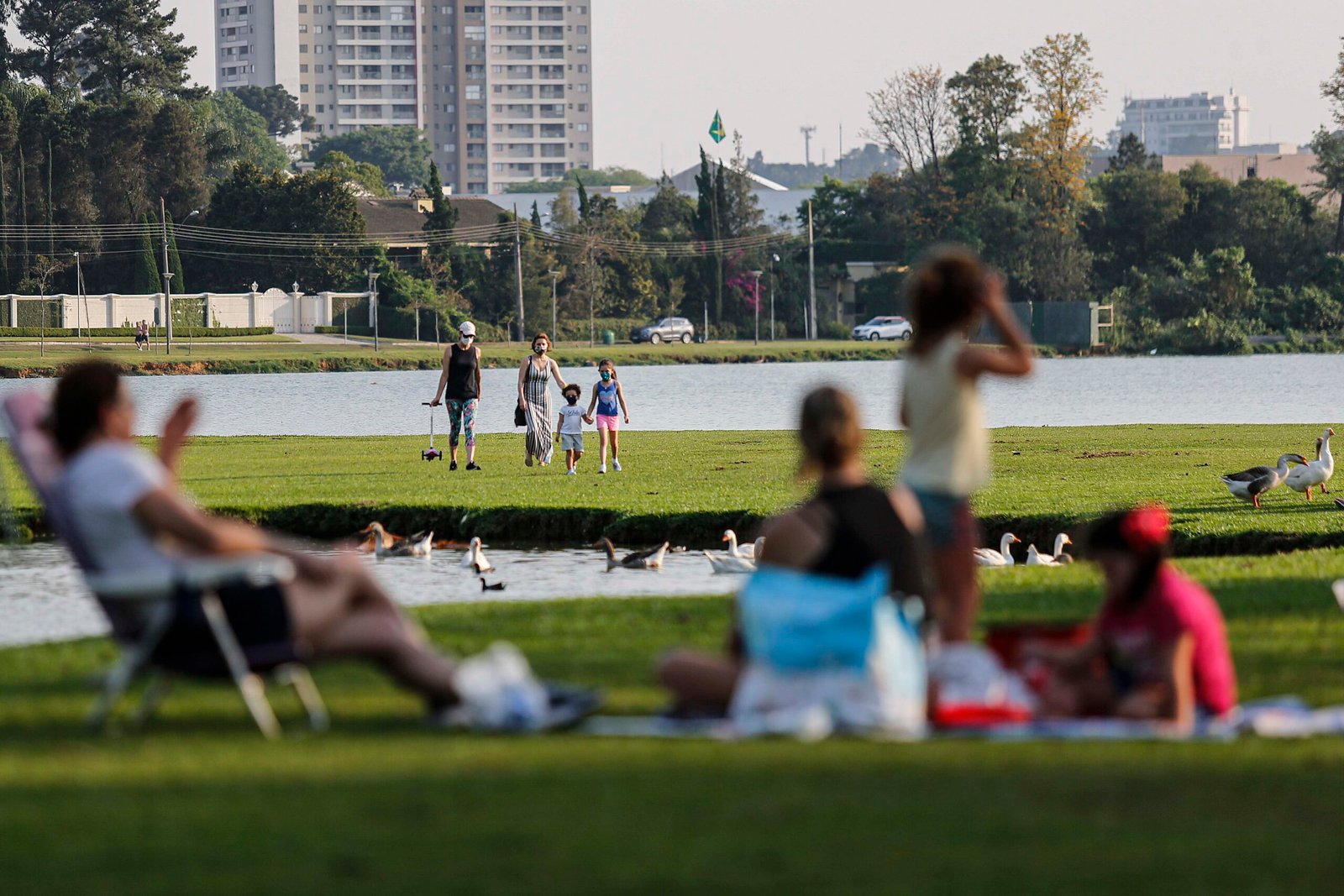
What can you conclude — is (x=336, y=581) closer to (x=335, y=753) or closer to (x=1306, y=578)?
(x=335, y=753)

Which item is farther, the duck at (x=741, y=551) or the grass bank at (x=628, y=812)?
the duck at (x=741, y=551)

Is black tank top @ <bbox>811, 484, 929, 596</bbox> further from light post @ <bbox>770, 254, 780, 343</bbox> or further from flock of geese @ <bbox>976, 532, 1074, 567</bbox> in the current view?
light post @ <bbox>770, 254, 780, 343</bbox>

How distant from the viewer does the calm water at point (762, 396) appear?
41719 mm

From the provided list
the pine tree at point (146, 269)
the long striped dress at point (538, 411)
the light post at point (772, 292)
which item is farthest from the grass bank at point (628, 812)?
the light post at point (772, 292)

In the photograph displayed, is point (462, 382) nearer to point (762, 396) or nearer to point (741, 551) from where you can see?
point (741, 551)

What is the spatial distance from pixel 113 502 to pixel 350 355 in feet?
247

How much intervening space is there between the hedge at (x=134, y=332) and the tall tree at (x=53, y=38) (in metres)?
28.6

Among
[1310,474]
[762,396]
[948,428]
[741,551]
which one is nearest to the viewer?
[948,428]

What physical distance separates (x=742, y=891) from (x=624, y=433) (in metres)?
28.3

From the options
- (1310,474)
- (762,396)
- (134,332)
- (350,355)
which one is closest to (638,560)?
(1310,474)

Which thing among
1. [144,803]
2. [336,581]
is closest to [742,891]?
[144,803]

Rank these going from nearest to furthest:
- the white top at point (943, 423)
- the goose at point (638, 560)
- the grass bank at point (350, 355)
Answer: the white top at point (943, 423) < the goose at point (638, 560) < the grass bank at point (350, 355)

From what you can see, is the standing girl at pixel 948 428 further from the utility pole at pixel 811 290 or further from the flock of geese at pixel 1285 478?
the utility pole at pixel 811 290

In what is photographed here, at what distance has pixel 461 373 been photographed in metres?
22.3
